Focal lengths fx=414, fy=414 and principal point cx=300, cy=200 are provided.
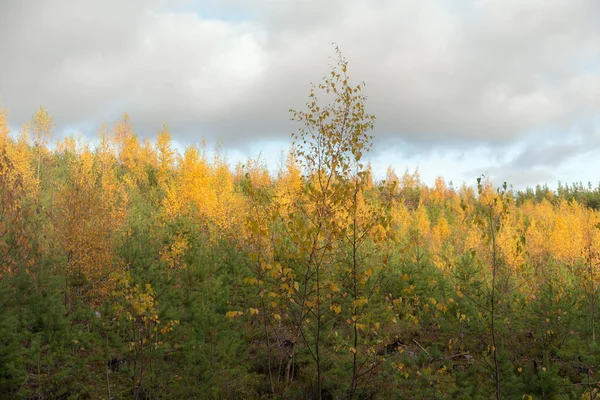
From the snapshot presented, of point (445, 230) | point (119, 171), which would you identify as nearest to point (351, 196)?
point (445, 230)

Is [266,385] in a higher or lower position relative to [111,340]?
lower

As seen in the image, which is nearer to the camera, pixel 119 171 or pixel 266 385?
pixel 266 385

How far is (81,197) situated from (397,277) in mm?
11313

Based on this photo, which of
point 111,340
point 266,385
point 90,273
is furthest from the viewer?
point 90,273

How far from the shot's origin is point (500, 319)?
9.90 metres

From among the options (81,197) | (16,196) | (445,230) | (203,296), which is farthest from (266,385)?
(445,230)

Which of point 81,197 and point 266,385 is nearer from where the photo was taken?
point 266,385

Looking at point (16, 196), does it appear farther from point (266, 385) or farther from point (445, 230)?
point (445, 230)

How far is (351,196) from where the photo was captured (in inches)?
213

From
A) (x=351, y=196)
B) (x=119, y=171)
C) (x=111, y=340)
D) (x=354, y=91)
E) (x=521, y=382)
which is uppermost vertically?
(x=119, y=171)

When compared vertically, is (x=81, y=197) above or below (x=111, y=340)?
above

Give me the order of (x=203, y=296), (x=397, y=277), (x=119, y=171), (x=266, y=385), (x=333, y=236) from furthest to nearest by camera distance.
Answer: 1. (x=119, y=171)
2. (x=397, y=277)
3. (x=203, y=296)
4. (x=266, y=385)
5. (x=333, y=236)

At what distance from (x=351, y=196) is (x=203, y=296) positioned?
552cm

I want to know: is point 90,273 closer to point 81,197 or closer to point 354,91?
point 81,197
